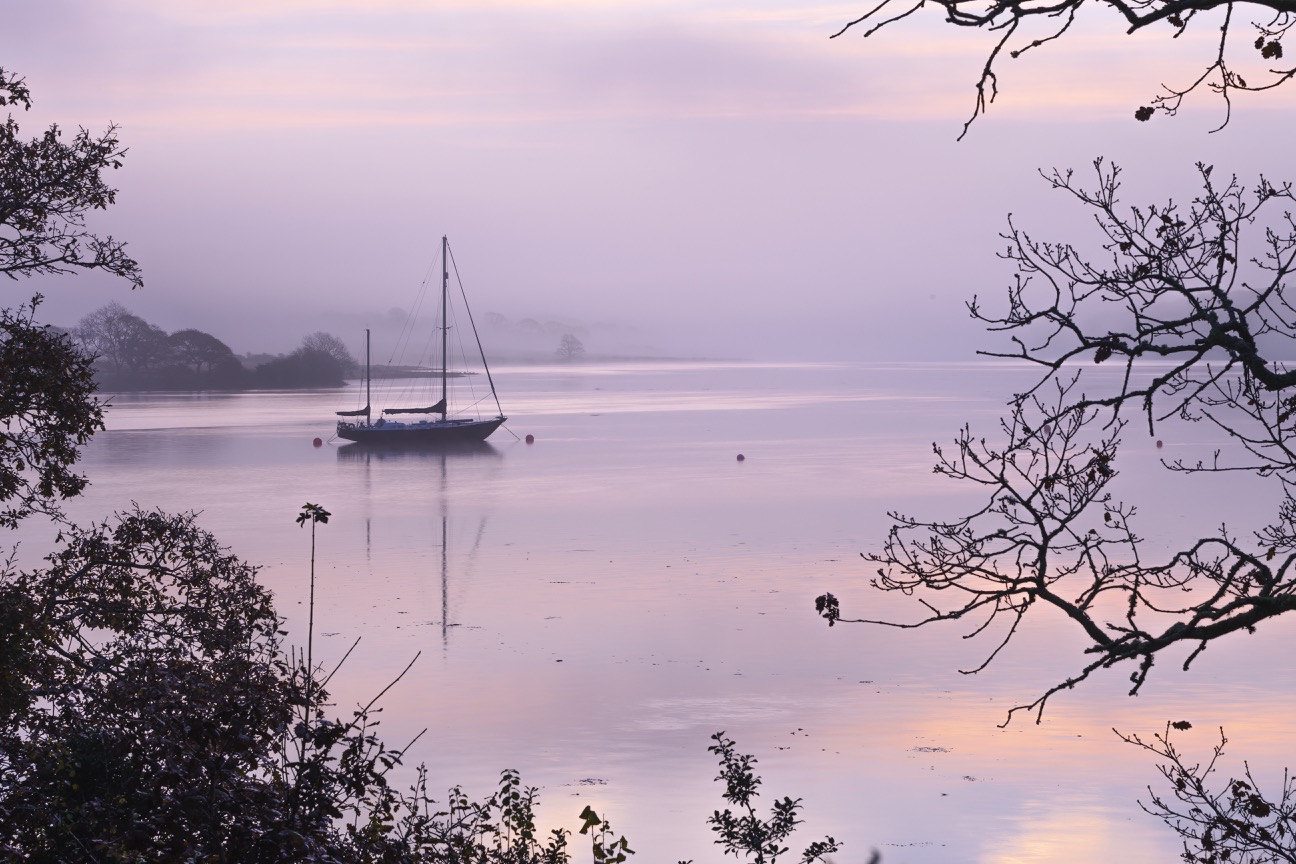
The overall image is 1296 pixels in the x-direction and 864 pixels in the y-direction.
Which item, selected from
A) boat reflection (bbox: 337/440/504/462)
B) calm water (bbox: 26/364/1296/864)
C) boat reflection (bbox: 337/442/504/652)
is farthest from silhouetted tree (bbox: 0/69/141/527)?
boat reflection (bbox: 337/440/504/462)

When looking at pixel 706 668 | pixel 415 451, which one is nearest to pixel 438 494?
pixel 415 451

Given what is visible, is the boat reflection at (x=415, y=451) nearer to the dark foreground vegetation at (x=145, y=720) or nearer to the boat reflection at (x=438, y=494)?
the boat reflection at (x=438, y=494)

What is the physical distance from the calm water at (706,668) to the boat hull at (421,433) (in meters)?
26.2

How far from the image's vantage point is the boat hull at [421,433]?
96125mm

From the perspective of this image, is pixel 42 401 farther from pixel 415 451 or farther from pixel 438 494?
pixel 415 451

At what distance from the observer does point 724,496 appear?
63.5m

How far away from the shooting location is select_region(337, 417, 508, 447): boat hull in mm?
96125

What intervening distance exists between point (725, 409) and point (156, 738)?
481ft

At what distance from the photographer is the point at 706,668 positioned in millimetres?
28203

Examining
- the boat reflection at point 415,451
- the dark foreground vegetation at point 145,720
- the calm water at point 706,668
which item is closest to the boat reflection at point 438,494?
the boat reflection at point 415,451

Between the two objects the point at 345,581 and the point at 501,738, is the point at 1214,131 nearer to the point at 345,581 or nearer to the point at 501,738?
the point at 501,738

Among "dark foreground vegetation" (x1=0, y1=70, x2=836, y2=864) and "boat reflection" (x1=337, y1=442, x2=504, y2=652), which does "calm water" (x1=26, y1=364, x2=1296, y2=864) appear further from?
"dark foreground vegetation" (x1=0, y1=70, x2=836, y2=864)

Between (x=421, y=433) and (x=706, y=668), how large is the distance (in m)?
70.6

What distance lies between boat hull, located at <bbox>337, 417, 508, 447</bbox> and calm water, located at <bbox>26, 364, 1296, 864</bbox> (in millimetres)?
26165
